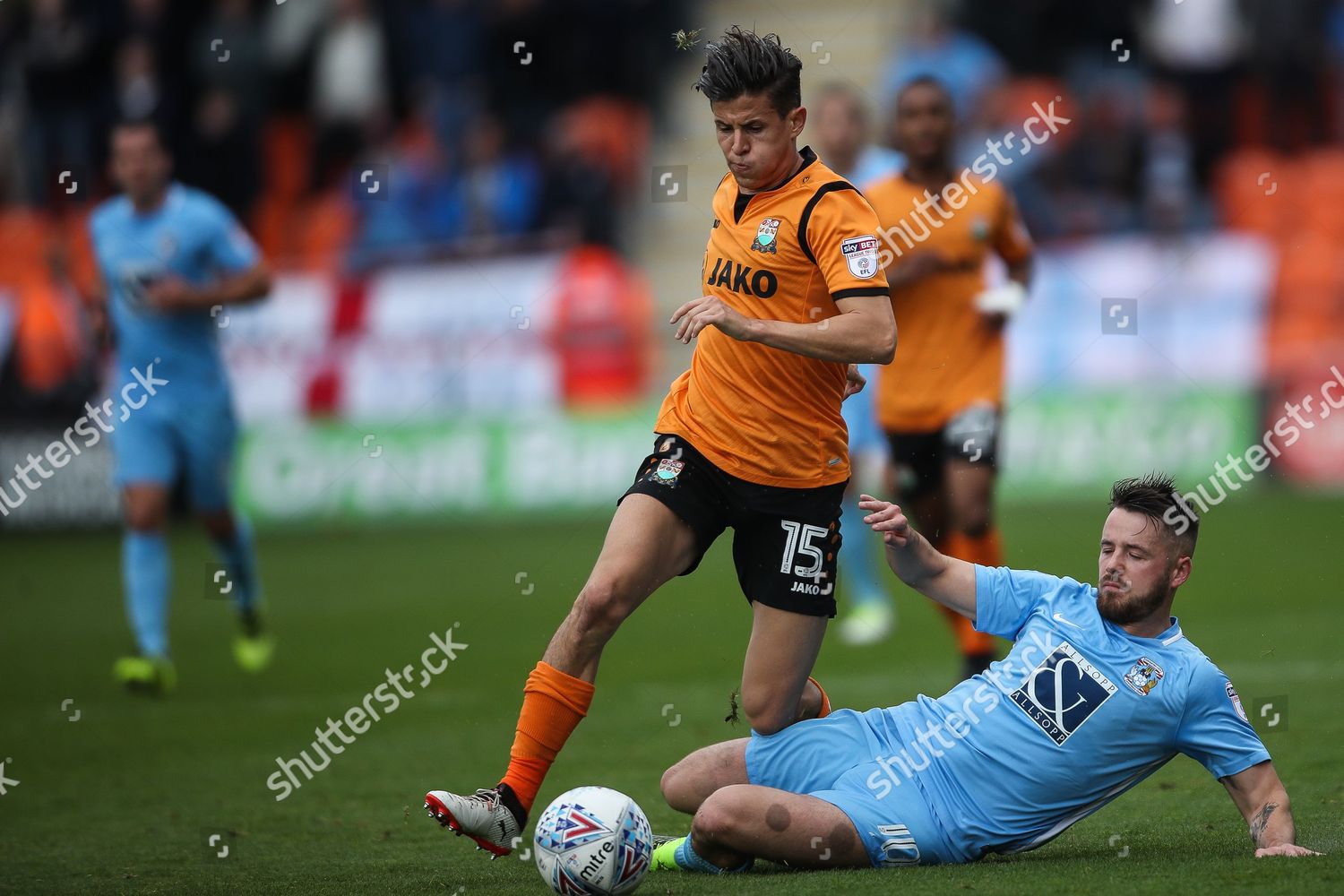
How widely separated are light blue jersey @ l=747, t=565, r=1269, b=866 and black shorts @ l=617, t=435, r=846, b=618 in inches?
19.6

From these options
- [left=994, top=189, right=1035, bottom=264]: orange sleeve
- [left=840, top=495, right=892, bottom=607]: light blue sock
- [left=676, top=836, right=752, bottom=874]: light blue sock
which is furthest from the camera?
[left=840, top=495, right=892, bottom=607]: light blue sock

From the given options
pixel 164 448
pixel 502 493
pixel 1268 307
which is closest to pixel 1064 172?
pixel 1268 307

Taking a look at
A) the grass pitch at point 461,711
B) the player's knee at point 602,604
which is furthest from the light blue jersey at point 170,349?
the player's knee at point 602,604

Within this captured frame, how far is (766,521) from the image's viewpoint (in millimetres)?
5742

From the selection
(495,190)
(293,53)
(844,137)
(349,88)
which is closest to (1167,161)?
(495,190)

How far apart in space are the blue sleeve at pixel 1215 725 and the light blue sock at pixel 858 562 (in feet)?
18.3

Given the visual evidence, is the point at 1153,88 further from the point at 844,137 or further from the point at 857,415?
the point at 844,137

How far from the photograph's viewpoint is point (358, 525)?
1716cm

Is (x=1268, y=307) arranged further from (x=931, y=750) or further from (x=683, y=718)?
(x=931, y=750)

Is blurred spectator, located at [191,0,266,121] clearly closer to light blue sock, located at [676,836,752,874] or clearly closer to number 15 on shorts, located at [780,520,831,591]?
number 15 on shorts, located at [780,520,831,591]

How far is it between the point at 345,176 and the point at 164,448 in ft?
32.2

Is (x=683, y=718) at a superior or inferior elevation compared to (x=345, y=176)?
inferior

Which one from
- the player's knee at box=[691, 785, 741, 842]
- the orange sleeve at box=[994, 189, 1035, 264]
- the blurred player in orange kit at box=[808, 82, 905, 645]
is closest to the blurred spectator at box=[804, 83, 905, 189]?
the blurred player in orange kit at box=[808, 82, 905, 645]

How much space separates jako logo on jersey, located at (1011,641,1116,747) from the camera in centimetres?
515
